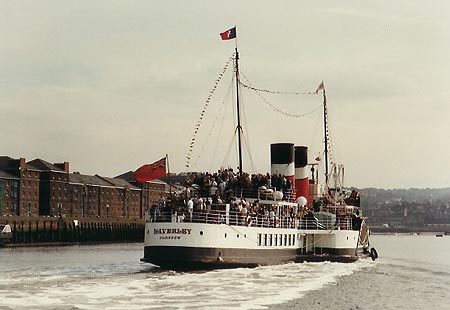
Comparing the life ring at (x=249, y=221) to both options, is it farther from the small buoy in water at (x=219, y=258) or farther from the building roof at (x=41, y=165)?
the building roof at (x=41, y=165)

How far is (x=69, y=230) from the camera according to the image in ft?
366

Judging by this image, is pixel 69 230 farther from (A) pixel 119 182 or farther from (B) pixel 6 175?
(A) pixel 119 182

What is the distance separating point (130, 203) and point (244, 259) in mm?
109733

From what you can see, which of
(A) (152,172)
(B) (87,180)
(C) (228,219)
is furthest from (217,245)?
(B) (87,180)

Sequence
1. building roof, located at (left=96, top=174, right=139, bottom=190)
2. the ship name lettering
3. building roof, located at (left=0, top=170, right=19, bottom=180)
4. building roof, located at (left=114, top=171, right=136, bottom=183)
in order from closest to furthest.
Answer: the ship name lettering, building roof, located at (left=0, top=170, right=19, bottom=180), building roof, located at (left=96, top=174, right=139, bottom=190), building roof, located at (left=114, top=171, right=136, bottom=183)

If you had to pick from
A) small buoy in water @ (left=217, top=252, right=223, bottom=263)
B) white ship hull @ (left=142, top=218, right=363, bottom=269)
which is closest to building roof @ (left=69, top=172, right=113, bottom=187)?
white ship hull @ (left=142, top=218, right=363, bottom=269)

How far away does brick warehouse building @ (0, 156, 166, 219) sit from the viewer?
410 feet

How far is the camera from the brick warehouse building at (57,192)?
125 meters

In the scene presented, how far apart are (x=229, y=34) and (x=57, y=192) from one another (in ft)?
288

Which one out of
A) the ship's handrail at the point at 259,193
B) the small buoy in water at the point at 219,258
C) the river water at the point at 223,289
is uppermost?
the ship's handrail at the point at 259,193

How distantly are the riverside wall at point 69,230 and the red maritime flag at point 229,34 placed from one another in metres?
55.0

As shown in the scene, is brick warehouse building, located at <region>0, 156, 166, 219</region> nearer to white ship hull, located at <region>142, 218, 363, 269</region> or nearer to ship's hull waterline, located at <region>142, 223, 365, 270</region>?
ship's hull waterline, located at <region>142, 223, 365, 270</region>

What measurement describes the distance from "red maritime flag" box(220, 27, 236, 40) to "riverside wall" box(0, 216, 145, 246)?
180ft

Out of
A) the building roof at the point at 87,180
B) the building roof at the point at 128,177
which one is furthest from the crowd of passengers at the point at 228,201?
the building roof at the point at 128,177
